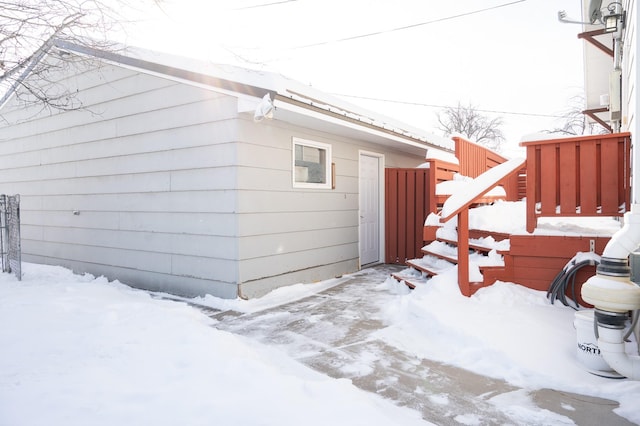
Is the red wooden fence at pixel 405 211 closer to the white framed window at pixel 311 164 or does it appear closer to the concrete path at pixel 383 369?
the white framed window at pixel 311 164

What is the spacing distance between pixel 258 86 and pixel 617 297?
3.91 meters

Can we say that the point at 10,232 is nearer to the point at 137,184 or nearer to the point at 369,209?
the point at 137,184

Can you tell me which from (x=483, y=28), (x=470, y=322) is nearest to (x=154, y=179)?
(x=470, y=322)

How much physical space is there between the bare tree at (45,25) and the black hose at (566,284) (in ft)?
16.5

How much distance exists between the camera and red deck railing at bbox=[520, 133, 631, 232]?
354cm

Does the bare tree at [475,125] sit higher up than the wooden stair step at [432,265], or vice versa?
the bare tree at [475,125]

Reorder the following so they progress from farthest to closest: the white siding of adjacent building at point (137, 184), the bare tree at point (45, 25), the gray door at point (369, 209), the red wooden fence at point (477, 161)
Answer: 1. the gray door at point (369, 209)
2. the red wooden fence at point (477, 161)
3. the white siding of adjacent building at point (137, 184)
4. the bare tree at point (45, 25)

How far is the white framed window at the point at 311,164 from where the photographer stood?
6012mm

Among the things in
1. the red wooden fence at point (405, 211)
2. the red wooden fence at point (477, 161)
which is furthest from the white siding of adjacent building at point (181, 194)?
the red wooden fence at point (477, 161)

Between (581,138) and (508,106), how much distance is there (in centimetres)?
2490

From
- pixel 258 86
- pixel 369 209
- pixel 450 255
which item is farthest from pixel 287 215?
pixel 369 209

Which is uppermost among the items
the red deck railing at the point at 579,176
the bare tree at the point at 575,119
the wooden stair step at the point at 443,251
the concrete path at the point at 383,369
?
the bare tree at the point at 575,119

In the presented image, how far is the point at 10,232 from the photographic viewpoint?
7098 mm

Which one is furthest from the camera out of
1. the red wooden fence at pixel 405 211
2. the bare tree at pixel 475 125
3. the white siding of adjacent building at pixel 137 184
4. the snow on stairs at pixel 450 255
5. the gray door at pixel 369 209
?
the bare tree at pixel 475 125
